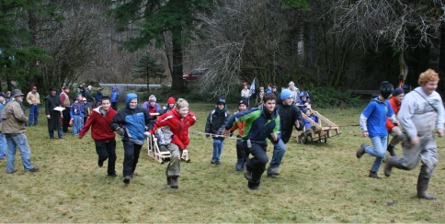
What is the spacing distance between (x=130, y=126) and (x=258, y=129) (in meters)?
2.44

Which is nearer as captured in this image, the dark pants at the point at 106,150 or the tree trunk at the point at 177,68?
the dark pants at the point at 106,150

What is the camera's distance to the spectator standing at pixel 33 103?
1803cm

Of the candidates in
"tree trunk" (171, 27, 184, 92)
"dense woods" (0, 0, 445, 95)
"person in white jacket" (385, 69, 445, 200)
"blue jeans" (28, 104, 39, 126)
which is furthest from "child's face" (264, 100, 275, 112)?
"tree trunk" (171, 27, 184, 92)

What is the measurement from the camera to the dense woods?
20.9m

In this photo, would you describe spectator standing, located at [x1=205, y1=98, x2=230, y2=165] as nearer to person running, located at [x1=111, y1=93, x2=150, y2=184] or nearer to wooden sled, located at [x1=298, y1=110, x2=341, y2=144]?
person running, located at [x1=111, y1=93, x2=150, y2=184]

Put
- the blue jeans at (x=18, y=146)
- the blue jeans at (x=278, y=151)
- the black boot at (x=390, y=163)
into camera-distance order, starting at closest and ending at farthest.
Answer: the black boot at (x=390, y=163), the blue jeans at (x=278, y=151), the blue jeans at (x=18, y=146)

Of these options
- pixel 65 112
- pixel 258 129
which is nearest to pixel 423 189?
pixel 258 129

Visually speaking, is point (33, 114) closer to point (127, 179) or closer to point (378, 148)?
point (127, 179)

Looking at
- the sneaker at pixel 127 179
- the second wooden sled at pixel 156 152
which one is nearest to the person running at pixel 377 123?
the sneaker at pixel 127 179

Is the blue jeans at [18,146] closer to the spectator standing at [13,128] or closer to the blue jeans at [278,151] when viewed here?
the spectator standing at [13,128]

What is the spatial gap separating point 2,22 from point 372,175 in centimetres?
1375

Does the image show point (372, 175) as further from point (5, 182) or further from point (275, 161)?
point (5, 182)

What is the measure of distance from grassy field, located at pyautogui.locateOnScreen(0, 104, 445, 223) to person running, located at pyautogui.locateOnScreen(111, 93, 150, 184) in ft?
1.78

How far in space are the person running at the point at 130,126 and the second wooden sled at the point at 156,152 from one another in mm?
2130
